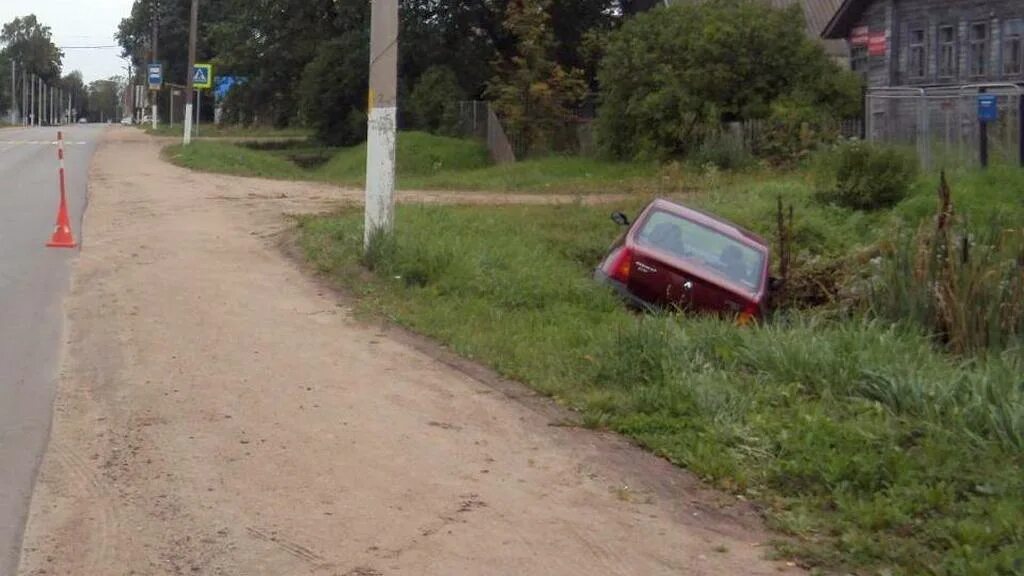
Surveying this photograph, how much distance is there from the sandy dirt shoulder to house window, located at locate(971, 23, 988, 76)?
23.6m

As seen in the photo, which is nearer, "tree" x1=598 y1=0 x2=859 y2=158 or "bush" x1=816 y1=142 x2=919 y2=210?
"bush" x1=816 y1=142 x2=919 y2=210

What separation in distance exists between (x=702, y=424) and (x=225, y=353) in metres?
3.80

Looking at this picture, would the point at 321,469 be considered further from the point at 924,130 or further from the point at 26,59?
the point at 26,59

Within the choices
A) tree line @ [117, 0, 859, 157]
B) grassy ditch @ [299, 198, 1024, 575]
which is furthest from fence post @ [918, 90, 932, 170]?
grassy ditch @ [299, 198, 1024, 575]

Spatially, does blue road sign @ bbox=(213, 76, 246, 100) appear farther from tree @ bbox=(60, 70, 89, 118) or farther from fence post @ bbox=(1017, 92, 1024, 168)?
tree @ bbox=(60, 70, 89, 118)

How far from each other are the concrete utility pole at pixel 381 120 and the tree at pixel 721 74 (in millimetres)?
15578

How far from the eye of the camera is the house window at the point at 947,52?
32188mm

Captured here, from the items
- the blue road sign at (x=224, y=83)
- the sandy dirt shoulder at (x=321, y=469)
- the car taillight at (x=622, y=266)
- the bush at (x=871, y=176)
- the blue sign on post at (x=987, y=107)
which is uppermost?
the blue road sign at (x=224, y=83)

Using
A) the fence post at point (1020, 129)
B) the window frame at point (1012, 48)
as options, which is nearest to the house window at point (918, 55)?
the window frame at point (1012, 48)

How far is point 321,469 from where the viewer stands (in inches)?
288

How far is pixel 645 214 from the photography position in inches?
545

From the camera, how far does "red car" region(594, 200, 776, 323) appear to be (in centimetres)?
1280

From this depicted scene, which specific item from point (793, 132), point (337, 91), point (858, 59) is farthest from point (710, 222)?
point (337, 91)

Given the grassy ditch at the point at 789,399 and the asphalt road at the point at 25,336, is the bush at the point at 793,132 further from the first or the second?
the grassy ditch at the point at 789,399
